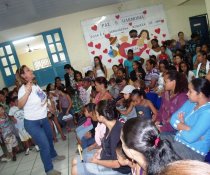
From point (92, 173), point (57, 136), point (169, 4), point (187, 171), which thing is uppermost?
point (169, 4)

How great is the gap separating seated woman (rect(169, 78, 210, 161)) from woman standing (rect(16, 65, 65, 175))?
1748 millimetres

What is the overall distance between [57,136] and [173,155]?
4393 mm

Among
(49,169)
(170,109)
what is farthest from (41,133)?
(170,109)

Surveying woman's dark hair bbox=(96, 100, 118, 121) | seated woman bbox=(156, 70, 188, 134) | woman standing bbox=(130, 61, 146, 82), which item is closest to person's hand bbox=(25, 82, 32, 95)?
woman's dark hair bbox=(96, 100, 118, 121)

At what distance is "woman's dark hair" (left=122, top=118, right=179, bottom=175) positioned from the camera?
1380mm

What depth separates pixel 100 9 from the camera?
763 centimetres

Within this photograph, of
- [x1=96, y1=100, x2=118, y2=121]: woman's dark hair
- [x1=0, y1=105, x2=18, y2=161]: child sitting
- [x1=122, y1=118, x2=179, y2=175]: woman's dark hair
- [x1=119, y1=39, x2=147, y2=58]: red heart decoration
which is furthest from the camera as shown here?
[x1=119, y1=39, x2=147, y2=58]: red heart decoration

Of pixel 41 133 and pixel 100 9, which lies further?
pixel 100 9

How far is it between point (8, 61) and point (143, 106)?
5.44 meters

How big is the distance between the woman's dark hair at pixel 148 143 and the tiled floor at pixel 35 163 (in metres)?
2.30

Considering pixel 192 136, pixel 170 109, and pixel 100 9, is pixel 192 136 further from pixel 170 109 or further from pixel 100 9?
pixel 100 9

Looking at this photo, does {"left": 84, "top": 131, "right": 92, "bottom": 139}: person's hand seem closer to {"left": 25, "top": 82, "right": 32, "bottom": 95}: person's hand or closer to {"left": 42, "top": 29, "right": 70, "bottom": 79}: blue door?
{"left": 25, "top": 82, "right": 32, "bottom": 95}: person's hand

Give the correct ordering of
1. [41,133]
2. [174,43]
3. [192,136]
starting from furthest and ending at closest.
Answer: [174,43] < [41,133] < [192,136]

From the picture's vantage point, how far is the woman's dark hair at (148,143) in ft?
4.53
